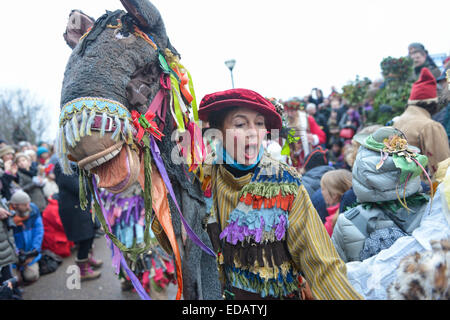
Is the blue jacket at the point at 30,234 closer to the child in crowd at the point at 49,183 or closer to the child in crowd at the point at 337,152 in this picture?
the child in crowd at the point at 49,183

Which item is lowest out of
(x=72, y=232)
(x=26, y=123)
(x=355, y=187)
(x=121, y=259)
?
(x=72, y=232)

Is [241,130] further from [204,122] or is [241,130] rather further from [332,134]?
[332,134]

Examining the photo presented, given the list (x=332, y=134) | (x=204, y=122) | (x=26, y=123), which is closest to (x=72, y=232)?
(x=204, y=122)

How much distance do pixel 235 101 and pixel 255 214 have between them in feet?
2.03

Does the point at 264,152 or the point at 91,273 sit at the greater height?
the point at 264,152

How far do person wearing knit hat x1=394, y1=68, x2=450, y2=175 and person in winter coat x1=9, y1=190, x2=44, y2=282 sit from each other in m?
5.44

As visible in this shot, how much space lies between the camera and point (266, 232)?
1599 mm

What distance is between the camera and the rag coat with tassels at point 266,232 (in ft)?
5.09

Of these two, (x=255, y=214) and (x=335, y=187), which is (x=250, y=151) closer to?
(x=255, y=214)

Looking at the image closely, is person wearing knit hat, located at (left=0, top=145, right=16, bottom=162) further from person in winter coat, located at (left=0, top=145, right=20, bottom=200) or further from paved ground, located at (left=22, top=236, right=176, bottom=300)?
paved ground, located at (left=22, top=236, right=176, bottom=300)

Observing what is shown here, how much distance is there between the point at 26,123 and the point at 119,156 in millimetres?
30388

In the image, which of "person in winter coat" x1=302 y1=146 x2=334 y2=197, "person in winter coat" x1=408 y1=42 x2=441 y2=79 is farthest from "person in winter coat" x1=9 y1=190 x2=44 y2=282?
"person in winter coat" x1=408 y1=42 x2=441 y2=79

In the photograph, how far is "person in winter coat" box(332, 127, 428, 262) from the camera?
67.9 inches
